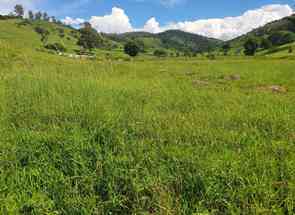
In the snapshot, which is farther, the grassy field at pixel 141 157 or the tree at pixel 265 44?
the tree at pixel 265 44

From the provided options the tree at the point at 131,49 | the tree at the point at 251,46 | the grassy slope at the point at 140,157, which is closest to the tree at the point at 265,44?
the tree at the point at 251,46

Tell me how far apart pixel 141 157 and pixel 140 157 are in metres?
0.02

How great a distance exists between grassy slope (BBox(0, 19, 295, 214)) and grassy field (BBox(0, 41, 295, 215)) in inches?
0.6

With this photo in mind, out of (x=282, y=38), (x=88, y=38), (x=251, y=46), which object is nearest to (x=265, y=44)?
(x=251, y=46)

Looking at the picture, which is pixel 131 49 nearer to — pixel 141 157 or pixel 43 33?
pixel 43 33

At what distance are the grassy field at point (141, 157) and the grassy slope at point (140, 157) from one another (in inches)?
0.6

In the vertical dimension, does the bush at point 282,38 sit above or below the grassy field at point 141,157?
above

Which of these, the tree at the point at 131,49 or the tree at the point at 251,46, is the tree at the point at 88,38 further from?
the tree at the point at 251,46

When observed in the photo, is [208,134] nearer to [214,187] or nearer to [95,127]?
[214,187]

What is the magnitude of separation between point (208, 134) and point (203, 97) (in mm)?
2998

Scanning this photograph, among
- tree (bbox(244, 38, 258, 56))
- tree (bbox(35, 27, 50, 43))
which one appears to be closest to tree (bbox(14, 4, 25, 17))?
tree (bbox(35, 27, 50, 43))

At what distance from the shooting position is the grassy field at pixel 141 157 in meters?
3.14

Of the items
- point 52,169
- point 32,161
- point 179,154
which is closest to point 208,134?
point 179,154

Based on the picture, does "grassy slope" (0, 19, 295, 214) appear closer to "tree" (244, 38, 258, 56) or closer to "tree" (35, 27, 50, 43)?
"tree" (244, 38, 258, 56)
